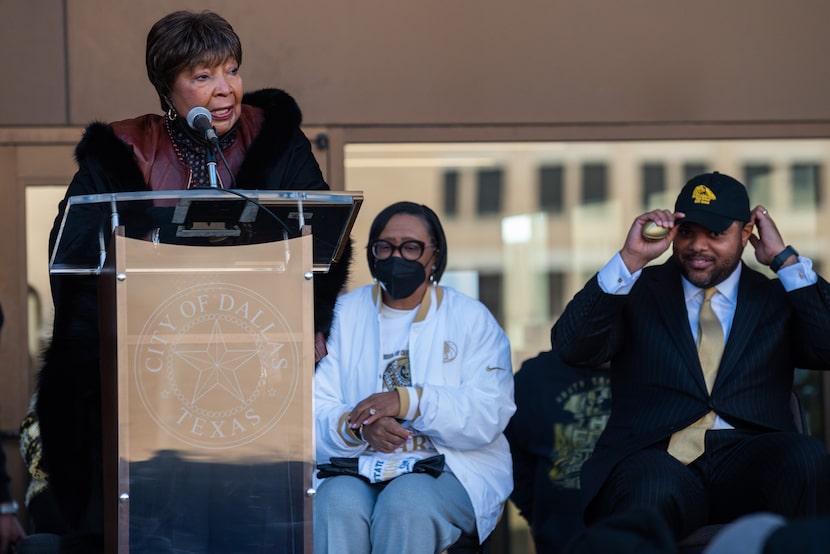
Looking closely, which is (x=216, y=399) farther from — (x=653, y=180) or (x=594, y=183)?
(x=653, y=180)

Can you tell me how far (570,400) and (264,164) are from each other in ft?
7.38

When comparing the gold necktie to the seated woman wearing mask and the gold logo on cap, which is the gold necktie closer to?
the gold logo on cap

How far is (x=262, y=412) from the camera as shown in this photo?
3254mm

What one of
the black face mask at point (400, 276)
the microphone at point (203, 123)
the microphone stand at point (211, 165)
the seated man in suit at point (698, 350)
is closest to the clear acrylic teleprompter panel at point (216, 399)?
the microphone stand at point (211, 165)

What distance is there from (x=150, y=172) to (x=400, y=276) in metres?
1.20

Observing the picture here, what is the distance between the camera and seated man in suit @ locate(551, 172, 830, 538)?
4207 mm

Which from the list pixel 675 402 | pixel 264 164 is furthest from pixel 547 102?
pixel 264 164

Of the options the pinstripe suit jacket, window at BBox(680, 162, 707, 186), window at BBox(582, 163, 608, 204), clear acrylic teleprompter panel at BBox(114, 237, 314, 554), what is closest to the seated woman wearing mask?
the pinstripe suit jacket

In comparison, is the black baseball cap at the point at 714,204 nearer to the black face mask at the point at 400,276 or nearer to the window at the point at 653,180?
the black face mask at the point at 400,276

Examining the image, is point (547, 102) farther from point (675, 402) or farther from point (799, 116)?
point (675, 402)

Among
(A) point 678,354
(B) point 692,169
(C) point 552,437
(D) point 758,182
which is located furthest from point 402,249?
Answer: (D) point 758,182

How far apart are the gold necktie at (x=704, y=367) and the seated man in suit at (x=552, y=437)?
41.6 inches

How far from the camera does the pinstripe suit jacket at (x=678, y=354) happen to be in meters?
4.33

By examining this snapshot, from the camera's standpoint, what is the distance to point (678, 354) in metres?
4.41
